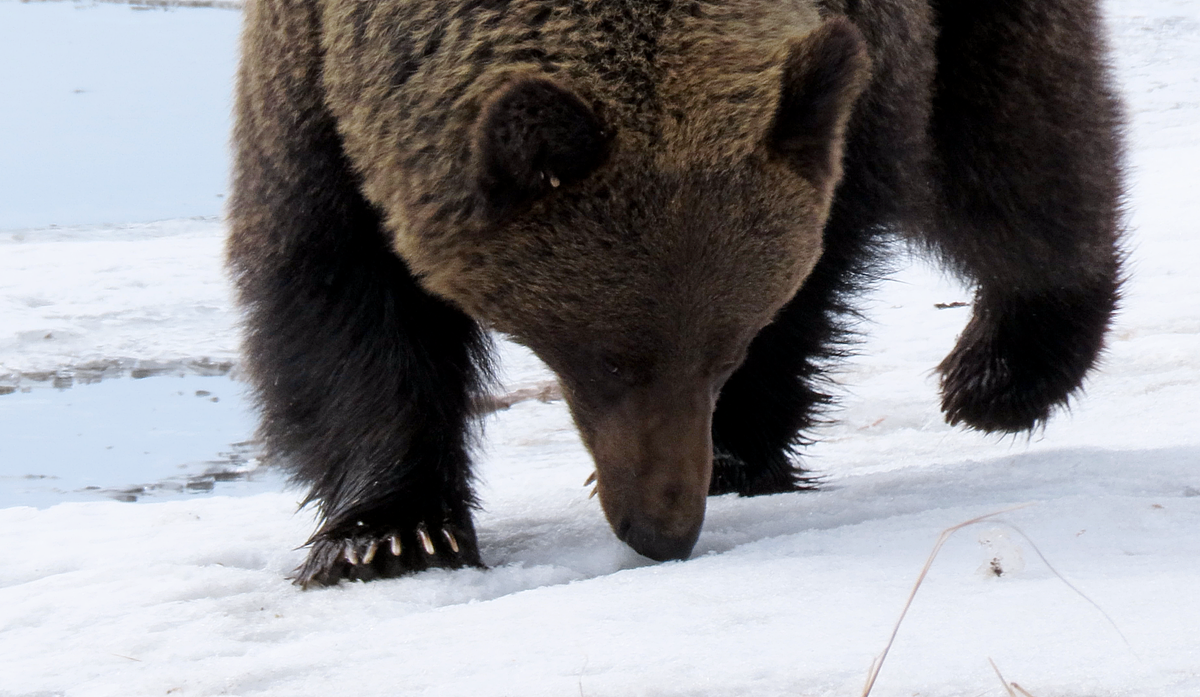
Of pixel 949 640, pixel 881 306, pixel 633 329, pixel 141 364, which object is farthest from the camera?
pixel 881 306

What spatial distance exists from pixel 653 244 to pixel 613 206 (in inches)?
4.6

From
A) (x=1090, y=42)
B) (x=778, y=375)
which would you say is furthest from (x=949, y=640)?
(x=1090, y=42)

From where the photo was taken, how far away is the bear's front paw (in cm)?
337

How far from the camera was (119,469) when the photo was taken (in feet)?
17.0

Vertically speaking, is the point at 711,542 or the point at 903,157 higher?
the point at 903,157

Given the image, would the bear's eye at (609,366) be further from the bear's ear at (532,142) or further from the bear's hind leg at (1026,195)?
the bear's hind leg at (1026,195)

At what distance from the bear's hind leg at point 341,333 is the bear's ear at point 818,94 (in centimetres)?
112

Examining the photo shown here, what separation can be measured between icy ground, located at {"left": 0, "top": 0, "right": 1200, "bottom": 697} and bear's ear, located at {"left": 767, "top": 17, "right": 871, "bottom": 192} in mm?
854

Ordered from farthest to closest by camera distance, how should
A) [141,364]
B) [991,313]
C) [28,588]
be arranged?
[141,364]
[991,313]
[28,588]

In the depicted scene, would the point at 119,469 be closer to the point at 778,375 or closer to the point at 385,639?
the point at 778,375

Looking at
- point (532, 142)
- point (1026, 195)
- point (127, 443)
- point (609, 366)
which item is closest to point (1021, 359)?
point (1026, 195)

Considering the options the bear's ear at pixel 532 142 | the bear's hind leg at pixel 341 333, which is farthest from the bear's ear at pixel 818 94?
the bear's hind leg at pixel 341 333

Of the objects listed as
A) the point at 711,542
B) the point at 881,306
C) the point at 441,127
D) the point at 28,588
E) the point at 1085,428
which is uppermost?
the point at 441,127

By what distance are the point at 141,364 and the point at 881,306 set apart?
4141 mm
